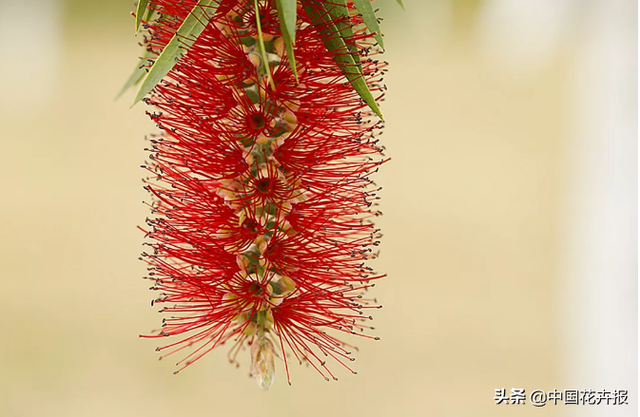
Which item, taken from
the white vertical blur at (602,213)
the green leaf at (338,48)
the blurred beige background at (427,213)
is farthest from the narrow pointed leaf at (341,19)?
the white vertical blur at (602,213)

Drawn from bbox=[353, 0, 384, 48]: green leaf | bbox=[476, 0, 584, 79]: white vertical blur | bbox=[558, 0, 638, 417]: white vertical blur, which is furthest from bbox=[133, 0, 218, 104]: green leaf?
bbox=[558, 0, 638, 417]: white vertical blur

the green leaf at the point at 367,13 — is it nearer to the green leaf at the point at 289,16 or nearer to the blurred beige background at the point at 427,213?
the green leaf at the point at 289,16

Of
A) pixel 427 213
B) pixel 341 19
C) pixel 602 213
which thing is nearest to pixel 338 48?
pixel 341 19

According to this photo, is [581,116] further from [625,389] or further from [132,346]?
[132,346]

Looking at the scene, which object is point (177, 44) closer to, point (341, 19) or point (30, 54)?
point (341, 19)

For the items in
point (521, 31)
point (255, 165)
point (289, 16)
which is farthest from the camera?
point (521, 31)
